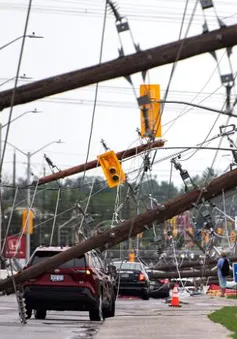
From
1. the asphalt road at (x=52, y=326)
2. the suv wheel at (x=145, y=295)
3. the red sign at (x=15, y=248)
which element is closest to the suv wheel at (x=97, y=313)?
the asphalt road at (x=52, y=326)

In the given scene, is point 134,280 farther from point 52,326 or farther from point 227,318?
point 52,326

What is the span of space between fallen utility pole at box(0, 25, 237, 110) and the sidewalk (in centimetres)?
636

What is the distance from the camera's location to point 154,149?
3309 centimetres

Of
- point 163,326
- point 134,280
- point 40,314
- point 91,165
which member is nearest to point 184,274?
point 134,280

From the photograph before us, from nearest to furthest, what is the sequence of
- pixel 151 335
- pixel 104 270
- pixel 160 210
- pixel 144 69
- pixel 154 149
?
pixel 144 69
pixel 151 335
pixel 160 210
pixel 104 270
pixel 154 149

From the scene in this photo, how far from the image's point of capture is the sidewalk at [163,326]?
2289cm

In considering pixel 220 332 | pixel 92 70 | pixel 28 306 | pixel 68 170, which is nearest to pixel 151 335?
pixel 220 332

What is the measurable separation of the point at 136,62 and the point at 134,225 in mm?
7586

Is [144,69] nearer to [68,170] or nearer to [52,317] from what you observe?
[52,317]

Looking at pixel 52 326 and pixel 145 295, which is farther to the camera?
pixel 145 295

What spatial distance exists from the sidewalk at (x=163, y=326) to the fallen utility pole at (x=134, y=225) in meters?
1.66

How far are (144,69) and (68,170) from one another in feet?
75.8

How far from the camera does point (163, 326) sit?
25766 millimetres

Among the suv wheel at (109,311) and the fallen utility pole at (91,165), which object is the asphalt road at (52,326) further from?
the fallen utility pole at (91,165)
